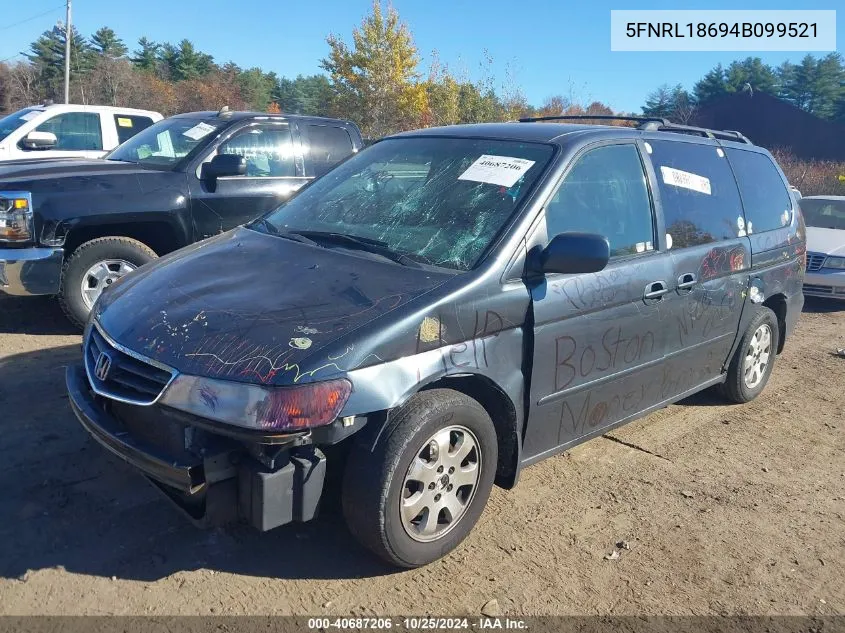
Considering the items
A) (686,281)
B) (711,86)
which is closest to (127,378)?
(686,281)

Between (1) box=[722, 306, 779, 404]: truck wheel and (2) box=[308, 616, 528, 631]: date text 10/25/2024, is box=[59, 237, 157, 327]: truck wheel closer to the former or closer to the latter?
(2) box=[308, 616, 528, 631]: date text 10/25/2024

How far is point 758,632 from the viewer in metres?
2.82

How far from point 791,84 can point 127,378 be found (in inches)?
2308

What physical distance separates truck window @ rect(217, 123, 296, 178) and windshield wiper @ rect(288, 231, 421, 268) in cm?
329

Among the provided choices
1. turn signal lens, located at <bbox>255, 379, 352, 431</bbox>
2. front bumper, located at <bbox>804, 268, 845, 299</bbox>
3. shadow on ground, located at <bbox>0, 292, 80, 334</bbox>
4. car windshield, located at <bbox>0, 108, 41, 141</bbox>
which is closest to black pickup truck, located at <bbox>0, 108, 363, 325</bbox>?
shadow on ground, located at <bbox>0, 292, 80, 334</bbox>

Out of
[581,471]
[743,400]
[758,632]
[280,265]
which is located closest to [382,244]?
[280,265]

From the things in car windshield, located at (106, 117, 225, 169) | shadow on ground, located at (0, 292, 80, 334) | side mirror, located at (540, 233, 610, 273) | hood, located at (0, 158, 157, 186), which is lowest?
shadow on ground, located at (0, 292, 80, 334)

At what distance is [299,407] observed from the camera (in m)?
2.51

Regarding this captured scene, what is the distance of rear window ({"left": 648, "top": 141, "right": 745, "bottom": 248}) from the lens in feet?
13.5

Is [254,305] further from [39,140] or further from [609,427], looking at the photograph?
[39,140]

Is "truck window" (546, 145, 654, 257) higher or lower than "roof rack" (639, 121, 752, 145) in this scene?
lower

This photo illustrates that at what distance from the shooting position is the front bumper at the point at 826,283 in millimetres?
9328

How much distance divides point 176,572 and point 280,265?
1.38m

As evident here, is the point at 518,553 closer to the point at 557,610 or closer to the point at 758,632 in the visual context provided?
the point at 557,610
